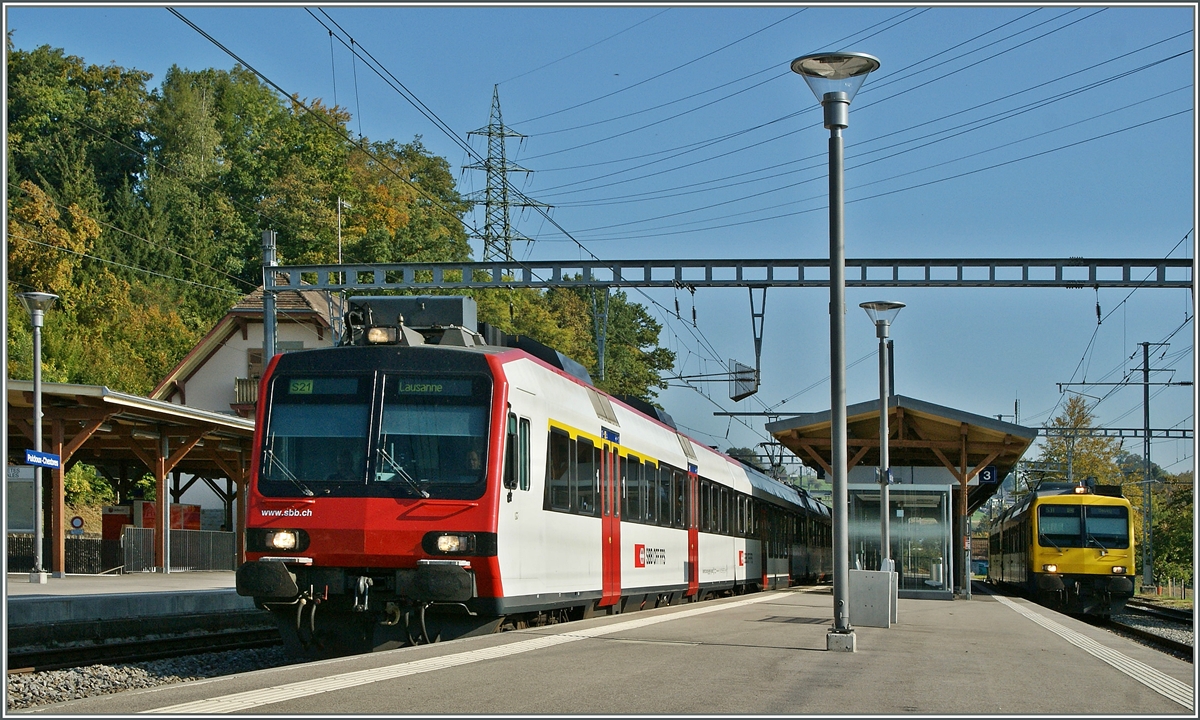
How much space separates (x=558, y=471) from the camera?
14.2 metres

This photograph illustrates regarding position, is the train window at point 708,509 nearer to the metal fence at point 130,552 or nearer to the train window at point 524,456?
the train window at point 524,456

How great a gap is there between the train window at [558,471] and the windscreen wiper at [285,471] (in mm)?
2594

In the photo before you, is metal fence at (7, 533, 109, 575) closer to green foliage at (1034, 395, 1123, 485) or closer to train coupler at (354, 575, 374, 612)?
train coupler at (354, 575, 374, 612)

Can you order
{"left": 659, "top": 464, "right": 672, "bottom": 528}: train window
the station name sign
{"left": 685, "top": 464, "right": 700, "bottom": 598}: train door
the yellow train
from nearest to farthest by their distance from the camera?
{"left": 659, "top": 464, "right": 672, "bottom": 528}: train window
the station name sign
{"left": 685, "top": 464, "right": 700, "bottom": 598}: train door
the yellow train

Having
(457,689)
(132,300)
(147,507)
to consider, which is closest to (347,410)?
(457,689)

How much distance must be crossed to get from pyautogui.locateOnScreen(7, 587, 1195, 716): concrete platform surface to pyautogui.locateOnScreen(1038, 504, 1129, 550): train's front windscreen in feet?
60.0

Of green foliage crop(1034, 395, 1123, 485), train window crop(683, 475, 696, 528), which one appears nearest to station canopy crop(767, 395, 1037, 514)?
train window crop(683, 475, 696, 528)

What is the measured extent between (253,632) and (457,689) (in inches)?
410

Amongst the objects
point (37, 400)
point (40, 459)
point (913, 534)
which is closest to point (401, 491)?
point (40, 459)

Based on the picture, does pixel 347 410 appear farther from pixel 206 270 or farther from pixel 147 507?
pixel 206 270

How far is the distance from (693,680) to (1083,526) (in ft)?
83.6

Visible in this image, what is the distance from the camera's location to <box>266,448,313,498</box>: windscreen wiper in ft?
40.4

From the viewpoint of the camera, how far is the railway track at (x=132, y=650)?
14001 millimetres

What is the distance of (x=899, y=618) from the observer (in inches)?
747
